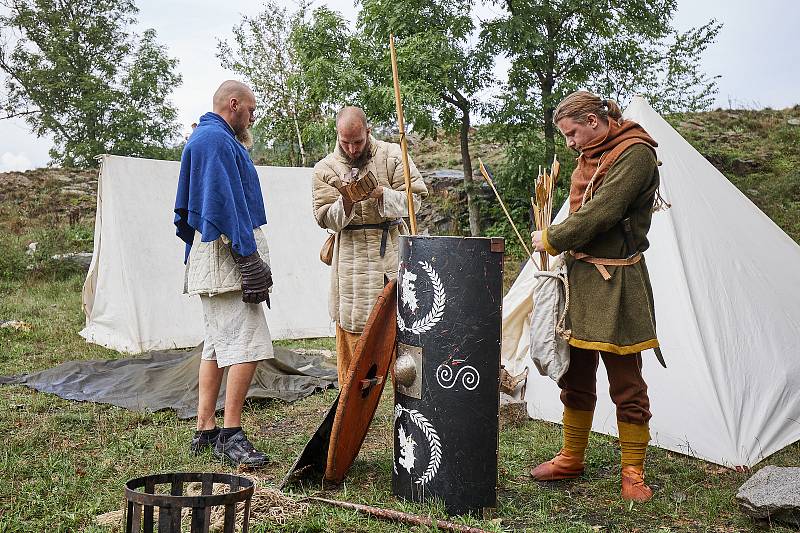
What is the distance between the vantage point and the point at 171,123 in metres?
17.2

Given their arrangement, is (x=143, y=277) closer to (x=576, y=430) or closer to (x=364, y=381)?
(x=364, y=381)

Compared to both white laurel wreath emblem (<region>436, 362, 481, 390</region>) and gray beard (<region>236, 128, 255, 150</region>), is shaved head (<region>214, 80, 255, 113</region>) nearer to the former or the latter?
gray beard (<region>236, 128, 255, 150</region>)

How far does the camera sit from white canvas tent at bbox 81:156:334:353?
6508 mm

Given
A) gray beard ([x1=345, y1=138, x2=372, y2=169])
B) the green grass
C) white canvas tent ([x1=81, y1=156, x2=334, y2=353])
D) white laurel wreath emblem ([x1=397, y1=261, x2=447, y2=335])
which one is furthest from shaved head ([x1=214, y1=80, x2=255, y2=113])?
white canvas tent ([x1=81, y1=156, x2=334, y2=353])

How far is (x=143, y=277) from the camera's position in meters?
6.60

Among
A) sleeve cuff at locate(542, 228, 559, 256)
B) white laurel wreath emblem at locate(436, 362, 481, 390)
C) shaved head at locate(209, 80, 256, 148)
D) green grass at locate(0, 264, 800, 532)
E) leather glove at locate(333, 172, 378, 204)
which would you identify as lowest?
green grass at locate(0, 264, 800, 532)

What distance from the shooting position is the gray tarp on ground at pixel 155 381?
14.5ft

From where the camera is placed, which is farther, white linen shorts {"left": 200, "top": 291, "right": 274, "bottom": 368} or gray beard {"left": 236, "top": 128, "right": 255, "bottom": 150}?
gray beard {"left": 236, "top": 128, "right": 255, "bottom": 150}

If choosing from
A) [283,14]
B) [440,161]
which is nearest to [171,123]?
[283,14]

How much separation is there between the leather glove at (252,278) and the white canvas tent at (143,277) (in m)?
3.81

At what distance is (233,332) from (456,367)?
3.57 feet

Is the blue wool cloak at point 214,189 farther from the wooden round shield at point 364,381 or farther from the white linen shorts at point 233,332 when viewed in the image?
the wooden round shield at point 364,381

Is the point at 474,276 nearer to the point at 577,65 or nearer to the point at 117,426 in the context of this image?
the point at 117,426

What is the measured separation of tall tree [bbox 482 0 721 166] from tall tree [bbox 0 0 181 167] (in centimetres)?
934
